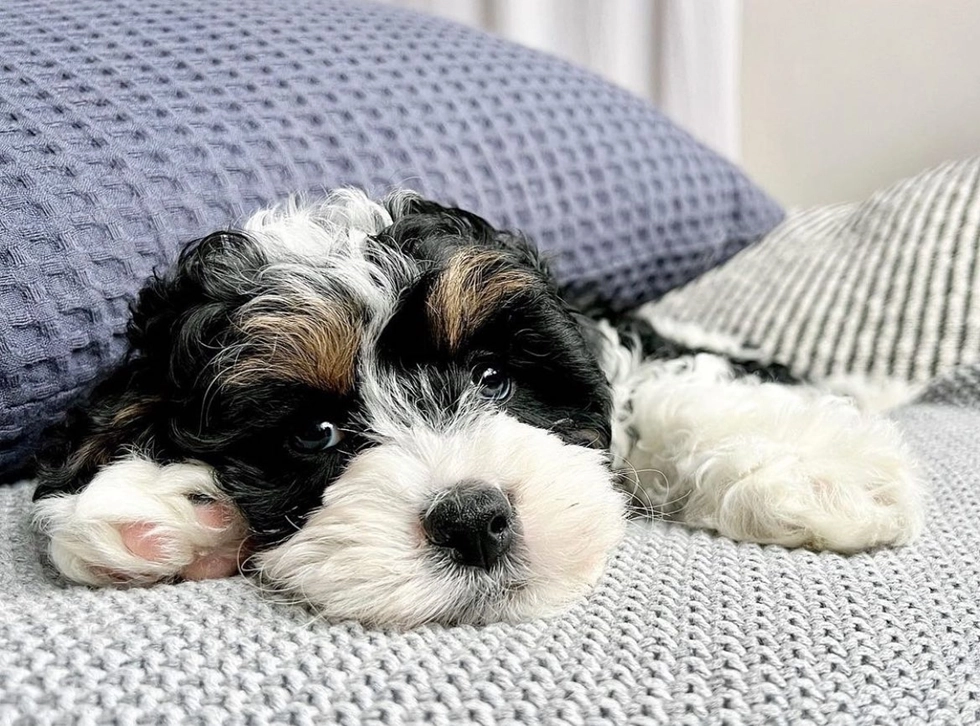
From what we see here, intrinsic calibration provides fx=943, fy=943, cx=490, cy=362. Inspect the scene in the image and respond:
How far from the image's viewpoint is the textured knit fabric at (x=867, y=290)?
7.37 ft

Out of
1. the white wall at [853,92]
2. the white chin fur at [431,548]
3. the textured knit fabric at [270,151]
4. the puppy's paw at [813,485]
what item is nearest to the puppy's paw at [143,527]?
the white chin fur at [431,548]

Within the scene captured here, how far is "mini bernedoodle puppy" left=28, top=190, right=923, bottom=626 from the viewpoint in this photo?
1206 mm

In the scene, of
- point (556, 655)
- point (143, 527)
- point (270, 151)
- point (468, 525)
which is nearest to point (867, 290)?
point (270, 151)

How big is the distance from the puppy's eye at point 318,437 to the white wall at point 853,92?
286cm

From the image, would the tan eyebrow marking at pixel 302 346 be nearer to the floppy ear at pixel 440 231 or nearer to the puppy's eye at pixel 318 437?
the puppy's eye at pixel 318 437

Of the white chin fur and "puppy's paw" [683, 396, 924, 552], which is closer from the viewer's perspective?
the white chin fur

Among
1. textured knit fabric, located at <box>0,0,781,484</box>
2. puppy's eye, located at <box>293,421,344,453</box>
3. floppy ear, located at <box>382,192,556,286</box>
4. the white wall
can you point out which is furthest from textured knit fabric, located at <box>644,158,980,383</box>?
puppy's eye, located at <box>293,421,344,453</box>

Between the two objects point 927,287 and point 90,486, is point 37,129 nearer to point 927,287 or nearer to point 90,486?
point 90,486

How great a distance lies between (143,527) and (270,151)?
2.72 ft

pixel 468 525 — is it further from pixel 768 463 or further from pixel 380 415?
pixel 768 463

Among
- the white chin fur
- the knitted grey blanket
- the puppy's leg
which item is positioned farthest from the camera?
the puppy's leg

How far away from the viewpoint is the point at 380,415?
136 centimetres

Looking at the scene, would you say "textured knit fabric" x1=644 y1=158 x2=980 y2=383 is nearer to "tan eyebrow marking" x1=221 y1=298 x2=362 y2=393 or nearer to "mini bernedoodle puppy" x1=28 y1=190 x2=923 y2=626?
"mini bernedoodle puppy" x1=28 y1=190 x2=923 y2=626

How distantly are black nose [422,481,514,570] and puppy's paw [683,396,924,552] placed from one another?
438mm
